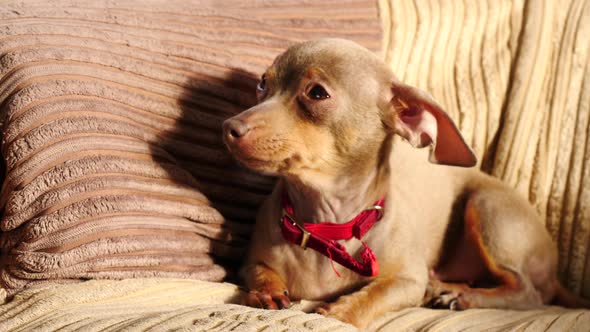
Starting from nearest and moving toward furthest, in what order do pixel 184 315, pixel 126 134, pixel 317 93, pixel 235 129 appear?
pixel 184 315 → pixel 235 129 → pixel 317 93 → pixel 126 134

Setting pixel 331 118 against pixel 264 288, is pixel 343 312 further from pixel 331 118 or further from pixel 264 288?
pixel 331 118

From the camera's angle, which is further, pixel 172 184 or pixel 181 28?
pixel 181 28

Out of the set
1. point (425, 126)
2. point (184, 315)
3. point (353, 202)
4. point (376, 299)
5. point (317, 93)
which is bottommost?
point (376, 299)

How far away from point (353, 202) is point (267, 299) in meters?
0.43

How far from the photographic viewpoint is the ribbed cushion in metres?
1.82

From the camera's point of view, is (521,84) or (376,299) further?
(521,84)

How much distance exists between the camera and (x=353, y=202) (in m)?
2.10

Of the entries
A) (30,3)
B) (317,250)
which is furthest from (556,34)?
(30,3)

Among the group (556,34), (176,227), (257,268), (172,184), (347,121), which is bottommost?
(257,268)

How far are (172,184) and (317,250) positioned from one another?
0.50 m

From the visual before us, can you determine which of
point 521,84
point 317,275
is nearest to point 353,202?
point 317,275

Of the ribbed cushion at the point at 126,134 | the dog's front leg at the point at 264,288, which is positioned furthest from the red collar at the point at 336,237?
the ribbed cushion at the point at 126,134

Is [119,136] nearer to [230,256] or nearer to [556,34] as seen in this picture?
[230,256]

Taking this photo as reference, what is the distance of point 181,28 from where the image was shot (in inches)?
91.2
